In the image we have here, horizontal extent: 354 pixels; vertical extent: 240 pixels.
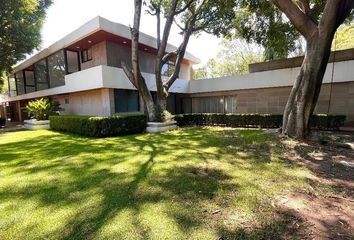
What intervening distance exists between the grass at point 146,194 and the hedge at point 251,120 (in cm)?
638

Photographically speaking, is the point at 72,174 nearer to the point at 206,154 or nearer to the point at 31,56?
the point at 206,154

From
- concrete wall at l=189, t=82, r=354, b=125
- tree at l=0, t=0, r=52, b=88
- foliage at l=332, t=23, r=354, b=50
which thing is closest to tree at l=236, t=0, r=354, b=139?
concrete wall at l=189, t=82, r=354, b=125

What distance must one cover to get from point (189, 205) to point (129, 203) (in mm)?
931

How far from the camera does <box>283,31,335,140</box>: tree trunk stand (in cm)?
719

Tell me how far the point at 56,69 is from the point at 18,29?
11.4ft

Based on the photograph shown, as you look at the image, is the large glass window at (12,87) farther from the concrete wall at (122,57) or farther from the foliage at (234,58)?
the foliage at (234,58)

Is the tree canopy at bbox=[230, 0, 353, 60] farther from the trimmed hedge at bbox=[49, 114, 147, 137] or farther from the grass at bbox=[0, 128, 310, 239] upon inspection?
the grass at bbox=[0, 128, 310, 239]

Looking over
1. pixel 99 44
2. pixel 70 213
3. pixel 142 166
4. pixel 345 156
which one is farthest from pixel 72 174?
pixel 99 44

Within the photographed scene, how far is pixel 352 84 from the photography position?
1157cm

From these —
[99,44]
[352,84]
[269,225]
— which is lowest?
[269,225]

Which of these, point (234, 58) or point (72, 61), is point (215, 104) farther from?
point (234, 58)

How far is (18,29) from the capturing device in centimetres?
1552

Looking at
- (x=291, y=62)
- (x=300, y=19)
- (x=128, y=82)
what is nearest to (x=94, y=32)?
(x=128, y=82)

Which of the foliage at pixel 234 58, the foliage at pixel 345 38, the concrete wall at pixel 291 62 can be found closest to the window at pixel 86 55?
the concrete wall at pixel 291 62
